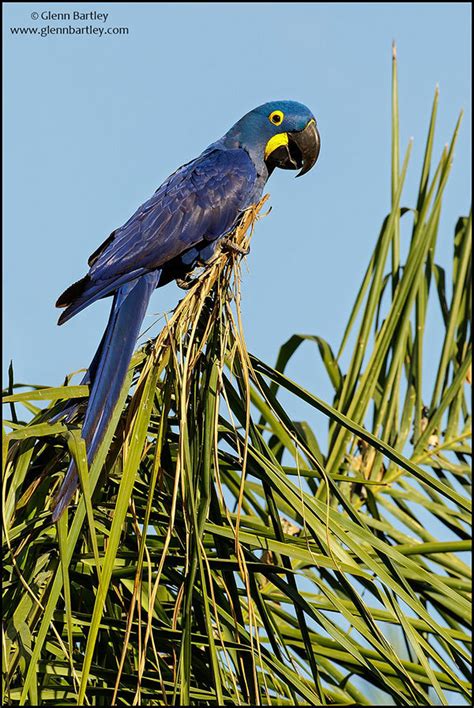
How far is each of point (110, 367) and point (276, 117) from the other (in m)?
1.45

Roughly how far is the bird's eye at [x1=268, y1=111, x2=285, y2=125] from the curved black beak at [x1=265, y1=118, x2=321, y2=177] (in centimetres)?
5

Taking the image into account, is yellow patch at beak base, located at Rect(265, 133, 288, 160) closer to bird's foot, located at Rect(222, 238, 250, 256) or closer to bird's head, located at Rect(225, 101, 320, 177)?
bird's head, located at Rect(225, 101, 320, 177)

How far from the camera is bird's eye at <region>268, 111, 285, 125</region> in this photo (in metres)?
2.70

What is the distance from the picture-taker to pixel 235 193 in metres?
2.50

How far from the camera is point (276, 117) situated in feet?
8.89

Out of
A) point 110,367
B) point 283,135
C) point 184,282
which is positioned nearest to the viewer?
point 110,367

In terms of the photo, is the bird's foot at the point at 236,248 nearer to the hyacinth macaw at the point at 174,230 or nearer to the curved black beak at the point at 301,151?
the hyacinth macaw at the point at 174,230

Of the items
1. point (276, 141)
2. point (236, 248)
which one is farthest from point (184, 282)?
point (236, 248)

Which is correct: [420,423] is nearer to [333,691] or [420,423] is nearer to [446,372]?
[446,372]

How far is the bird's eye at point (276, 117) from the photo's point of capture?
2701mm

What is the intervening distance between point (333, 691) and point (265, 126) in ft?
5.68

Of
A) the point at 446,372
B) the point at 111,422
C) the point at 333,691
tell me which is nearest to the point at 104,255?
the point at 111,422

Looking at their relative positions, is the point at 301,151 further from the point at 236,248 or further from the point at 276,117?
the point at 236,248

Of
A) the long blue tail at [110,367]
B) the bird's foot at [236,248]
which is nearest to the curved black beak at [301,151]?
the long blue tail at [110,367]
